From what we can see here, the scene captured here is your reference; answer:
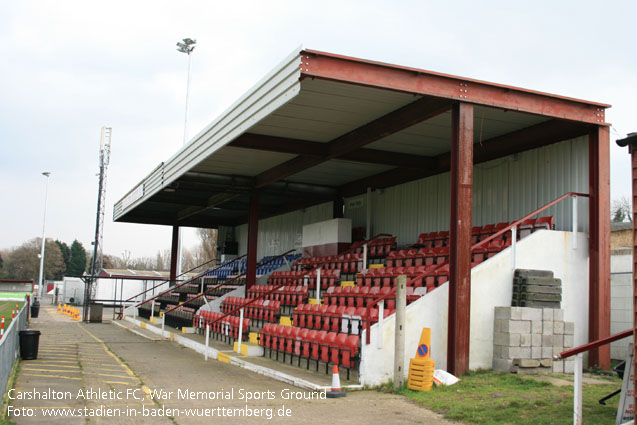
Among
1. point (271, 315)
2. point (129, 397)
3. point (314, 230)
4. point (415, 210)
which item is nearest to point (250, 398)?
point (129, 397)

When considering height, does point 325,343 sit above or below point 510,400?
above

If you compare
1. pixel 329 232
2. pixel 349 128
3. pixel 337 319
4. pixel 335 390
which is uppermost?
pixel 349 128

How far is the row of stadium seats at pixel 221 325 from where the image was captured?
17922mm

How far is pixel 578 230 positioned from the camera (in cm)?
1355

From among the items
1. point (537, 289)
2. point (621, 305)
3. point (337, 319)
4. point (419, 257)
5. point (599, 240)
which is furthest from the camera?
point (419, 257)

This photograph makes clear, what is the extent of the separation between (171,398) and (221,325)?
9437 millimetres

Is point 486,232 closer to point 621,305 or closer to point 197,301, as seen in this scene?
point 621,305

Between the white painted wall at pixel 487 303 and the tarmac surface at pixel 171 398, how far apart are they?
885 mm

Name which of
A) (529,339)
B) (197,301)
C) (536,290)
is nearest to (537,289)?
(536,290)

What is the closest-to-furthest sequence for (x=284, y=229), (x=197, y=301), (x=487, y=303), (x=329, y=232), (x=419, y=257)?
(x=487, y=303) < (x=419, y=257) < (x=329, y=232) < (x=197, y=301) < (x=284, y=229)

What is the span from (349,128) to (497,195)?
14.6ft

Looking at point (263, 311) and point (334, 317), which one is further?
point (263, 311)

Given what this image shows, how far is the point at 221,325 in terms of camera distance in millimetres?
19406

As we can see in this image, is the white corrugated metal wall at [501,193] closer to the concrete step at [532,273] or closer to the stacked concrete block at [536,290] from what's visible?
the concrete step at [532,273]
